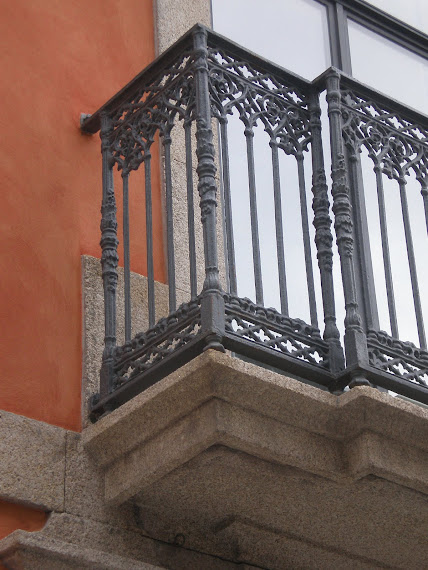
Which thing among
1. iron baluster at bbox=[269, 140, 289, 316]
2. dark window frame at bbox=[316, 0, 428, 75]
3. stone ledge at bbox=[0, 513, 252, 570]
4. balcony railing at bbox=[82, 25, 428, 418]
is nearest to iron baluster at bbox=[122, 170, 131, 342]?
balcony railing at bbox=[82, 25, 428, 418]

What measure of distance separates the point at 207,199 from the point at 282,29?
10.3ft

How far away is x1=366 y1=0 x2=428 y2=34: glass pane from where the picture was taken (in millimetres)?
8992

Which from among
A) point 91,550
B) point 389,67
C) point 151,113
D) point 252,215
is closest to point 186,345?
point 252,215

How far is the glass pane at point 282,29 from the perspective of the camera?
7.94 meters

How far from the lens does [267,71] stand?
239 inches

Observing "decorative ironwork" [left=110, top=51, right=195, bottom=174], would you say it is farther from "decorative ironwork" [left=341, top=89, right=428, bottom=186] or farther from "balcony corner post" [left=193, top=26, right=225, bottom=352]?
"decorative ironwork" [left=341, top=89, right=428, bottom=186]

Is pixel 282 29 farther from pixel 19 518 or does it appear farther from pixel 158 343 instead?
pixel 19 518

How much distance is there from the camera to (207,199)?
5391 mm

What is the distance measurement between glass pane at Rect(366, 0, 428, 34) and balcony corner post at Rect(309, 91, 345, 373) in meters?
3.09

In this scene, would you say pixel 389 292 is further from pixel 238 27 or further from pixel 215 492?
pixel 238 27

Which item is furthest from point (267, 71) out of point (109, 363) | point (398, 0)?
point (398, 0)

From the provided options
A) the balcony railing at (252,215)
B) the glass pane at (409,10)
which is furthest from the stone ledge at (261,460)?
the glass pane at (409,10)

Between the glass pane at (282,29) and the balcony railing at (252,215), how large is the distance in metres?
1.80

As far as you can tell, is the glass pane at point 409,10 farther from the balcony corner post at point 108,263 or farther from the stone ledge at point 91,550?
the stone ledge at point 91,550
